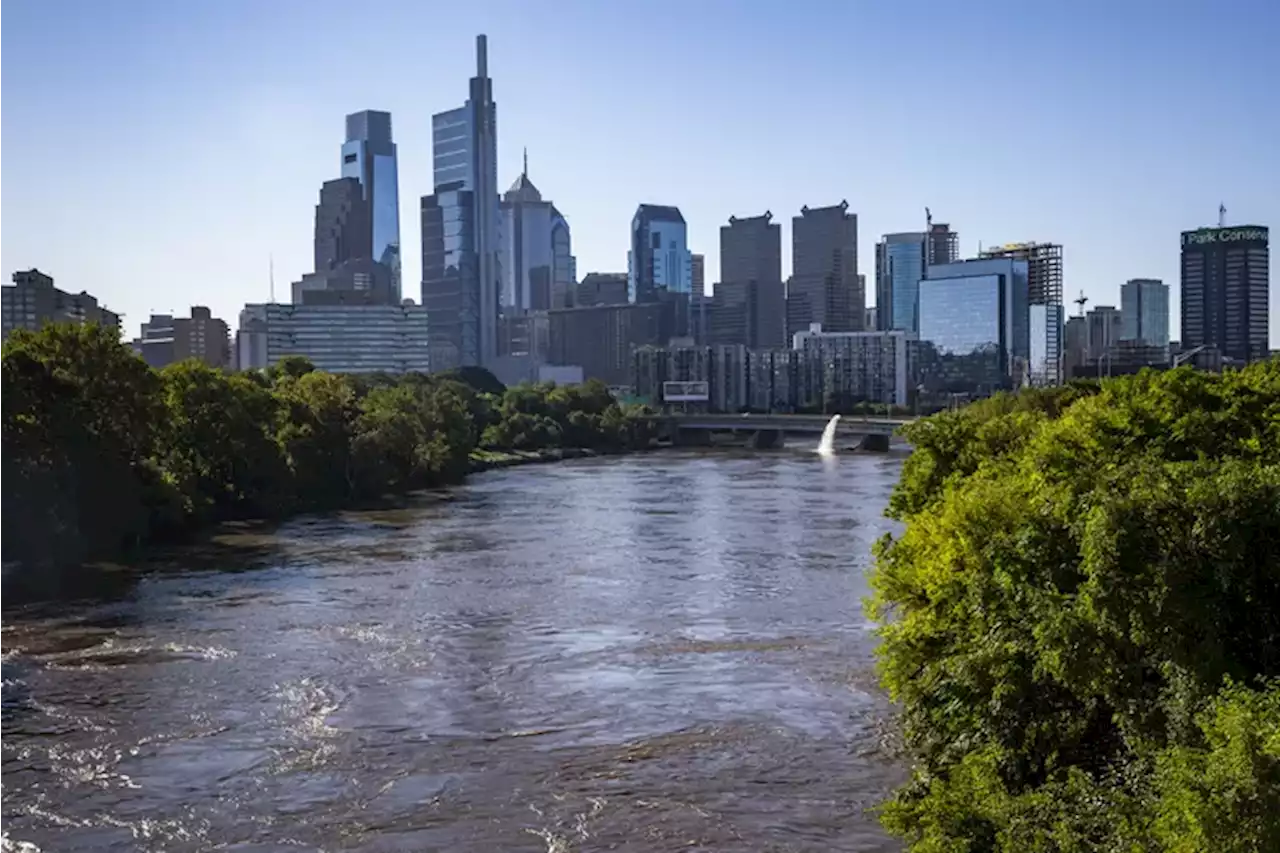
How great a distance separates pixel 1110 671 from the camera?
14836mm

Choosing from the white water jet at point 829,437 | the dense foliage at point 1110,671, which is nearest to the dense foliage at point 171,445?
the dense foliage at point 1110,671

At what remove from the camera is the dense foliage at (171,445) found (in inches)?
1823

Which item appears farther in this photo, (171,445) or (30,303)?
(30,303)

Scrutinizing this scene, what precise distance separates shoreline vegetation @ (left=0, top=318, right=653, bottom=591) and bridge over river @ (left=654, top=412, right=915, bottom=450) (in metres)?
42.1

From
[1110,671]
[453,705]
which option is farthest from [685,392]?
[1110,671]

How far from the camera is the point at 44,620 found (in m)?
36.0

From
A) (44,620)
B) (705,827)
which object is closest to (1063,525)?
(705,827)

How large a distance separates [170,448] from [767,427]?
78.8m

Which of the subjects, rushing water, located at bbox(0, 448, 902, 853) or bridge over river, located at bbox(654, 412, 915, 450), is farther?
bridge over river, located at bbox(654, 412, 915, 450)

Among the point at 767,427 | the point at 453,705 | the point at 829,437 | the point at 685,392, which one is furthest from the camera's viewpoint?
the point at 685,392

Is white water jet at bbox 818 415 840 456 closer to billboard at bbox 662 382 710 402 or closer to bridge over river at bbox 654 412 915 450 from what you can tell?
bridge over river at bbox 654 412 915 450

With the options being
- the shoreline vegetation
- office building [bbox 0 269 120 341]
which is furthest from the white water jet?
office building [bbox 0 269 120 341]

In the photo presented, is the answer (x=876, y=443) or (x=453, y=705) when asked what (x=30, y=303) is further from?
(x=453, y=705)

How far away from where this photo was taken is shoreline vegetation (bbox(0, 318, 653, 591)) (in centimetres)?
4616
